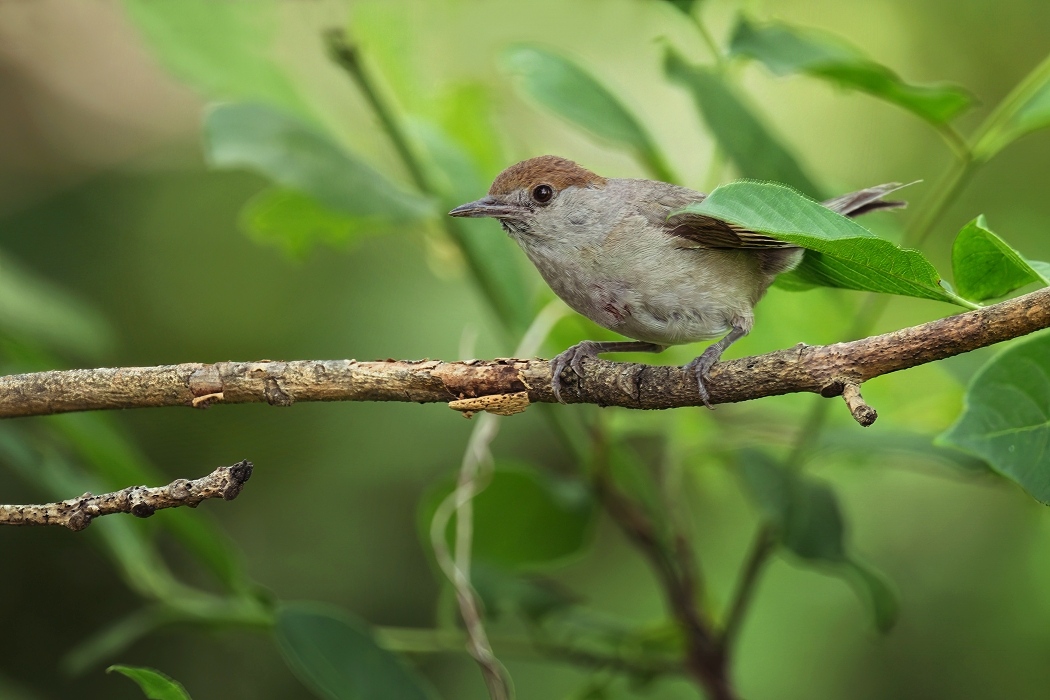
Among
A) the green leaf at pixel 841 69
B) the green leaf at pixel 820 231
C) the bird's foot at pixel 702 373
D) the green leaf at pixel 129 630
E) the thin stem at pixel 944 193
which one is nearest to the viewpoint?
the green leaf at pixel 820 231

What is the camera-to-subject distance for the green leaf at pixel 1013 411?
69.2 inches

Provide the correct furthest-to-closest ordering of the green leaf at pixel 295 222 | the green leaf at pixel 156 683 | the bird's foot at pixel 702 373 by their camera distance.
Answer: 1. the green leaf at pixel 295 222
2. the bird's foot at pixel 702 373
3. the green leaf at pixel 156 683

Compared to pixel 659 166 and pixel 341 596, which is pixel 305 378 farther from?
pixel 341 596

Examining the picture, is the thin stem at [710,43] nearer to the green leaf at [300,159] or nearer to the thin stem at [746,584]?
the green leaf at [300,159]

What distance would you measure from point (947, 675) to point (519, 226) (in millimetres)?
2923

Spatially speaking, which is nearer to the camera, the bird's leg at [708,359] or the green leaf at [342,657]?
the bird's leg at [708,359]

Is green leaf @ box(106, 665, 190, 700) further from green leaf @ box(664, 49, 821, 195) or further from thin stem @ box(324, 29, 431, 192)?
green leaf @ box(664, 49, 821, 195)

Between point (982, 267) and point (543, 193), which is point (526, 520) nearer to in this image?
point (543, 193)

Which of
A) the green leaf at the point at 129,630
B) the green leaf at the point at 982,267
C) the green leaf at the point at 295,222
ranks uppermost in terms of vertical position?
the green leaf at the point at 295,222

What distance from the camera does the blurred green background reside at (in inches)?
153

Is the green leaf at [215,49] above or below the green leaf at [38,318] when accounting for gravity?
above

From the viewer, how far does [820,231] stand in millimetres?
1630

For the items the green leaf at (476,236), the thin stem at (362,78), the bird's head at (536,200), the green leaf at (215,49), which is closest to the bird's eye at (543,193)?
the bird's head at (536,200)

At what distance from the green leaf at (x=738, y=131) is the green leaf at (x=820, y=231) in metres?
0.79
